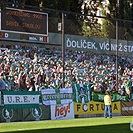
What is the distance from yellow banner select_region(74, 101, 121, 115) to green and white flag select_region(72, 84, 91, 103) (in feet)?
0.98

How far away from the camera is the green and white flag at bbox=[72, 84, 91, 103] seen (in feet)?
94.4

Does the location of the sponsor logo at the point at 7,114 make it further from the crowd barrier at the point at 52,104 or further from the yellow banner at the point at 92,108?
the yellow banner at the point at 92,108

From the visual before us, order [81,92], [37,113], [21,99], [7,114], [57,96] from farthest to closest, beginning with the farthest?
[81,92], [57,96], [37,113], [21,99], [7,114]

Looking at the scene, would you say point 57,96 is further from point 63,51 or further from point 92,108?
point 92,108

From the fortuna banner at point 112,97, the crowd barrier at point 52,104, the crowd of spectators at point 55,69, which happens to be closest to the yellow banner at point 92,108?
the crowd barrier at point 52,104

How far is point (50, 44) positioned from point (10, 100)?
4758mm

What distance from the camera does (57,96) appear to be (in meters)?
27.6

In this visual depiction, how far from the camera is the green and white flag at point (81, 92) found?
2878 cm

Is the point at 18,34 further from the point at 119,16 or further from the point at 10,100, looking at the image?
the point at 119,16

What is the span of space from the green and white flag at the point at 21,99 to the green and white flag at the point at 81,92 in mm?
3097

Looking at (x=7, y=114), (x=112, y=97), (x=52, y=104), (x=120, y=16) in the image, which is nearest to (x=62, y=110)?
(x=52, y=104)

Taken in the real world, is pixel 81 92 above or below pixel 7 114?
above

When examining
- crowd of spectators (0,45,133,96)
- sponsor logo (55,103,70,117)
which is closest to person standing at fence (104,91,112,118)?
crowd of spectators (0,45,133,96)

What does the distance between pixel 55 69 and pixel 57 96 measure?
5.87ft
